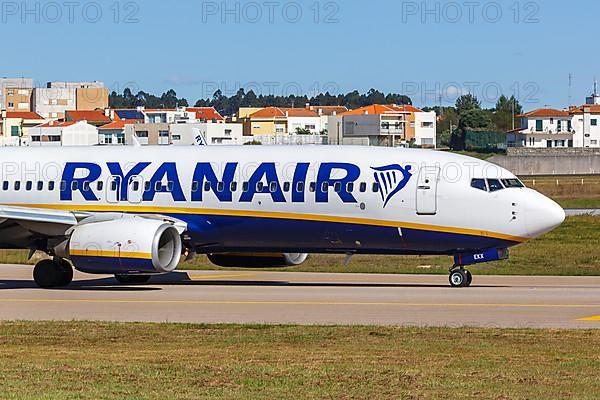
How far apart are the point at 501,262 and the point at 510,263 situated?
0.35 metres

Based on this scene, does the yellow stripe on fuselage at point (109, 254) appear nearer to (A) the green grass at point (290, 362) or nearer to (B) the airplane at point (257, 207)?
(B) the airplane at point (257, 207)

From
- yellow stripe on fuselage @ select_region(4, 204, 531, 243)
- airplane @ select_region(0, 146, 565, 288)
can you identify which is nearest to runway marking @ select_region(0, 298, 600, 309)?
airplane @ select_region(0, 146, 565, 288)

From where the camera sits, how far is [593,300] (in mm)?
27359

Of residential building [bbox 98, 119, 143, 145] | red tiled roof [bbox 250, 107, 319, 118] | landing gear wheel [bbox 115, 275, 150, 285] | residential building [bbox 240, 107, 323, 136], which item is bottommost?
landing gear wheel [bbox 115, 275, 150, 285]

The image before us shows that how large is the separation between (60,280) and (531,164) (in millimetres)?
97936

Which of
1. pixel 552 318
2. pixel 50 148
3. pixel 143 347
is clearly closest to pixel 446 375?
pixel 143 347

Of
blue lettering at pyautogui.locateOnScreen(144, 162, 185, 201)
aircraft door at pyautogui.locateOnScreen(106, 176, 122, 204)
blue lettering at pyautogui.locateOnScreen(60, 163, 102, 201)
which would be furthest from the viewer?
blue lettering at pyautogui.locateOnScreen(60, 163, 102, 201)

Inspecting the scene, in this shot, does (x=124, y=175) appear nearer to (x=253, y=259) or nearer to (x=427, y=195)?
(x=253, y=259)

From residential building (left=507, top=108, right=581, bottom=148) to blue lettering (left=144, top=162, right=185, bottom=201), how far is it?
14271 cm

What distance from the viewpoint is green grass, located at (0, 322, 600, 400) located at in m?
15.0

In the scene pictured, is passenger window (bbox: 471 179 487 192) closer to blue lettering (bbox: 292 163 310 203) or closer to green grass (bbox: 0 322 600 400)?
blue lettering (bbox: 292 163 310 203)

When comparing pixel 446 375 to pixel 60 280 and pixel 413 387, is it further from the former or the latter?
pixel 60 280

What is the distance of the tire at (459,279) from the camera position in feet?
102

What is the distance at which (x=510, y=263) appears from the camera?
40531 millimetres
